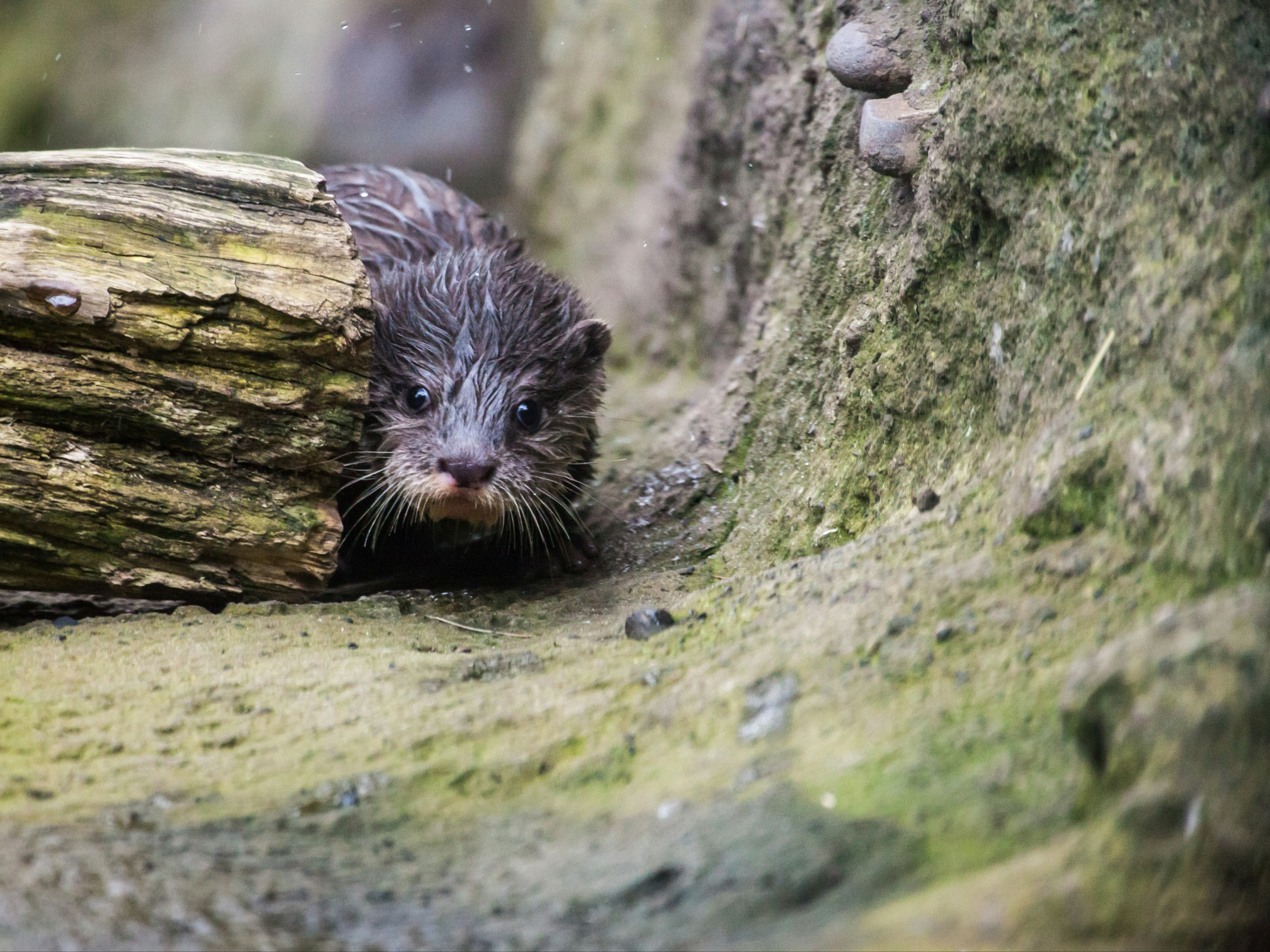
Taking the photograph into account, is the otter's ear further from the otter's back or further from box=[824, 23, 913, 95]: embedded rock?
box=[824, 23, 913, 95]: embedded rock

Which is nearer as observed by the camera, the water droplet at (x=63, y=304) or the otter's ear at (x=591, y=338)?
the water droplet at (x=63, y=304)

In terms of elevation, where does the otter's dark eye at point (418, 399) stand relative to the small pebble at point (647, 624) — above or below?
above

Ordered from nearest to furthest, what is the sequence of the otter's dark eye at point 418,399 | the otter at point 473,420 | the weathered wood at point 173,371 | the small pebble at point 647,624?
the small pebble at point 647,624, the weathered wood at point 173,371, the otter at point 473,420, the otter's dark eye at point 418,399

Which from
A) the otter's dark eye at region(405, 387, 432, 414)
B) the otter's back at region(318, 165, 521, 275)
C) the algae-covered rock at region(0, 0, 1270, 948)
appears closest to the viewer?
the algae-covered rock at region(0, 0, 1270, 948)

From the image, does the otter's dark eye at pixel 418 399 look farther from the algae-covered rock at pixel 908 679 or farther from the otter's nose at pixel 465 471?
the algae-covered rock at pixel 908 679

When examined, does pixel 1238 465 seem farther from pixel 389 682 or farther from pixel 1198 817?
pixel 389 682

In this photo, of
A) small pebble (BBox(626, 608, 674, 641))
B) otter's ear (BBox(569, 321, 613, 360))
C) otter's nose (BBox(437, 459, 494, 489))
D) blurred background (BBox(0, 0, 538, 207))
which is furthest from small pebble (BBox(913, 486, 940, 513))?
blurred background (BBox(0, 0, 538, 207))

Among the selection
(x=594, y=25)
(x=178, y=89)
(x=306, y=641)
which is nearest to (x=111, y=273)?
(x=306, y=641)

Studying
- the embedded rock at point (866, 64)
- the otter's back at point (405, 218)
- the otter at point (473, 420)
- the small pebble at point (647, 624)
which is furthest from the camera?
the otter's back at point (405, 218)

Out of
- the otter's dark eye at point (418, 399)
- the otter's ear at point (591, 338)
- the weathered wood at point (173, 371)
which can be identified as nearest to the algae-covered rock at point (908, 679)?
the weathered wood at point (173, 371)
